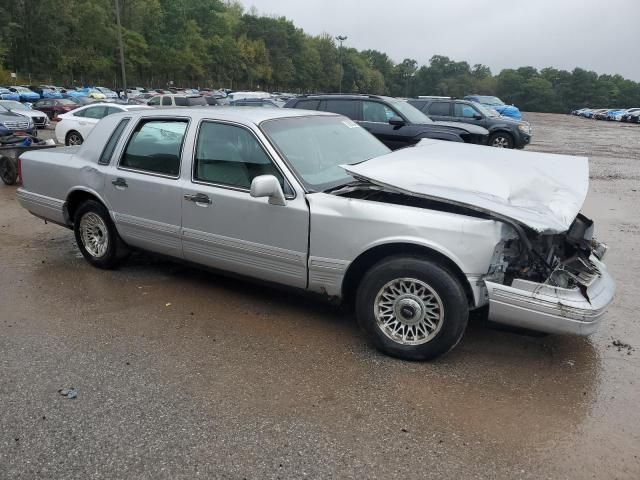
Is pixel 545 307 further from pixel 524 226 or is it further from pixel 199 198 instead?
pixel 199 198

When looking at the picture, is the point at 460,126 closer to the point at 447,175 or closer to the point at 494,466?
the point at 447,175

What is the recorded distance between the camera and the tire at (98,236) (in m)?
5.39

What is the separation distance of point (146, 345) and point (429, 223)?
2.23 m

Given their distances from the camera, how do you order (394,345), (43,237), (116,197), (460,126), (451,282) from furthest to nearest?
(460,126), (43,237), (116,197), (394,345), (451,282)

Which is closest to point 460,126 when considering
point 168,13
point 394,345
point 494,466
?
point 394,345

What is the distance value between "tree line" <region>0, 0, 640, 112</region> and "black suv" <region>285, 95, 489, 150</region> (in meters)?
56.8

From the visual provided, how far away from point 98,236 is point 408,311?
3465 mm

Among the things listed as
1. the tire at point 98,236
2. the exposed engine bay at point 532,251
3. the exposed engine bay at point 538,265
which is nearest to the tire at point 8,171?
the tire at point 98,236

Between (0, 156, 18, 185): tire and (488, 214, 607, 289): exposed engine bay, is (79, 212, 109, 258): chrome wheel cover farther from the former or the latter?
(0, 156, 18, 185): tire

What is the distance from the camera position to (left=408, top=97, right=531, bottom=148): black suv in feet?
53.9

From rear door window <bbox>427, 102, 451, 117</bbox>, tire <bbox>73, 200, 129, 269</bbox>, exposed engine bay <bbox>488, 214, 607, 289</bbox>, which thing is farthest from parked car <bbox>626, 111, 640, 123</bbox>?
tire <bbox>73, 200, 129, 269</bbox>

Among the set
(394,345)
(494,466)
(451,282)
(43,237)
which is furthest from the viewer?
(43,237)

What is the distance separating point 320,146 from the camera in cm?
468

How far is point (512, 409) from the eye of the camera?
3256mm
